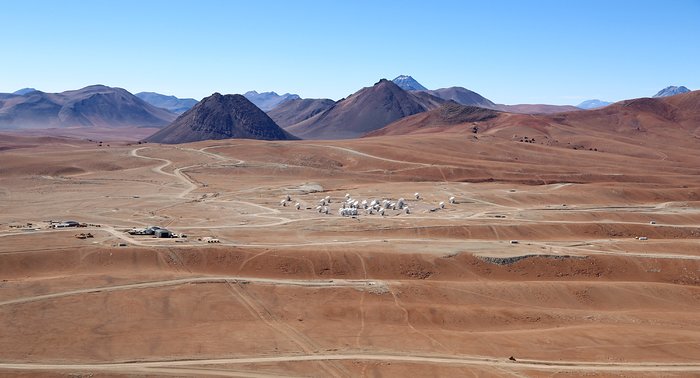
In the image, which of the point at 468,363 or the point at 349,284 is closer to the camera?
the point at 468,363

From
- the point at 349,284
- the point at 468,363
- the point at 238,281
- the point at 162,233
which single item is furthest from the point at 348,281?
the point at 162,233

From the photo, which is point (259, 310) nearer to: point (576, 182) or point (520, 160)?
point (576, 182)

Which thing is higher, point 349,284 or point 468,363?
point 349,284

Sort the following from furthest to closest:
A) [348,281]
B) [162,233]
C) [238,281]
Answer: [162,233]
[348,281]
[238,281]

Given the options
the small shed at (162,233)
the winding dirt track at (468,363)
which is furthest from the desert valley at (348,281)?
the small shed at (162,233)

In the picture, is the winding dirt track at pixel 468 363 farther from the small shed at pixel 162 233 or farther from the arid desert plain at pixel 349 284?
the small shed at pixel 162 233

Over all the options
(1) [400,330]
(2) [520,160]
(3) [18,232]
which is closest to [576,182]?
(2) [520,160]

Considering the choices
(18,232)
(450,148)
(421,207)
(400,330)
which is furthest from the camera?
(450,148)

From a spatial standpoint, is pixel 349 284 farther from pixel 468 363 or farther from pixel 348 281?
pixel 468 363
